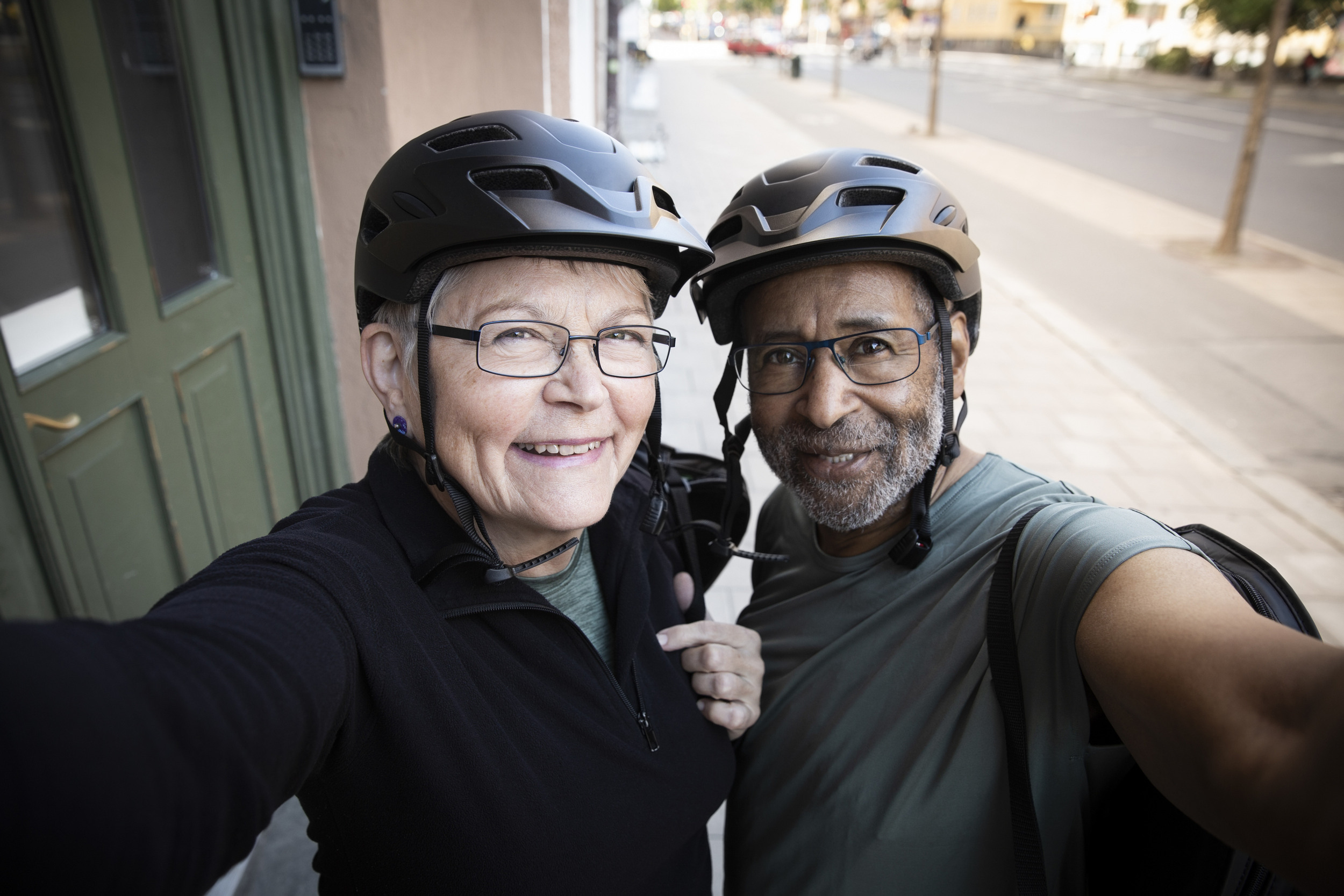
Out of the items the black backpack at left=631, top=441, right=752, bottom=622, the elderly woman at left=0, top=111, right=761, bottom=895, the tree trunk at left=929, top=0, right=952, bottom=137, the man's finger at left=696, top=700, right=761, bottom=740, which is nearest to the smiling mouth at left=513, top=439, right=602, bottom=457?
the elderly woman at left=0, top=111, right=761, bottom=895

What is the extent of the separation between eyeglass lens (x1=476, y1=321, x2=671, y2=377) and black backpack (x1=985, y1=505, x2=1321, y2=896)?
777 mm

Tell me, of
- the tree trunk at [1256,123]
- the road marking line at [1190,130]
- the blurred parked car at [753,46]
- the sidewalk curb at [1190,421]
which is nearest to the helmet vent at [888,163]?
the sidewalk curb at [1190,421]

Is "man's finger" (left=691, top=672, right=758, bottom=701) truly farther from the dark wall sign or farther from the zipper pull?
the dark wall sign

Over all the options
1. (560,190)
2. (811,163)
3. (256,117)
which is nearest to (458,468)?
(560,190)

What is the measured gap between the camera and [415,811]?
1140 millimetres

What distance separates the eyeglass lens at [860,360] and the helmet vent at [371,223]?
880mm

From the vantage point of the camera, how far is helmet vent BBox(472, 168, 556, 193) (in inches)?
55.2

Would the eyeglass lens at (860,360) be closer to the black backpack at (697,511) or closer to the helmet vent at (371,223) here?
the black backpack at (697,511)

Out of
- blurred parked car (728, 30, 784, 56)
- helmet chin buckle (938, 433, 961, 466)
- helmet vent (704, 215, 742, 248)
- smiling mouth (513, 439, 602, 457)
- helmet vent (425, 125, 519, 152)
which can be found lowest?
helmet chin buckle (938, 433, 961, 466)

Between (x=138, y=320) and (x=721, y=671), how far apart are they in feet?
7.58

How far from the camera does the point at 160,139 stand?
110 inches

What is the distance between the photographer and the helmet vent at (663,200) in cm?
159

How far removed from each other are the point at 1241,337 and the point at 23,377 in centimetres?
942

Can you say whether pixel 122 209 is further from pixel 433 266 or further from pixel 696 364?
pixel 696 364
